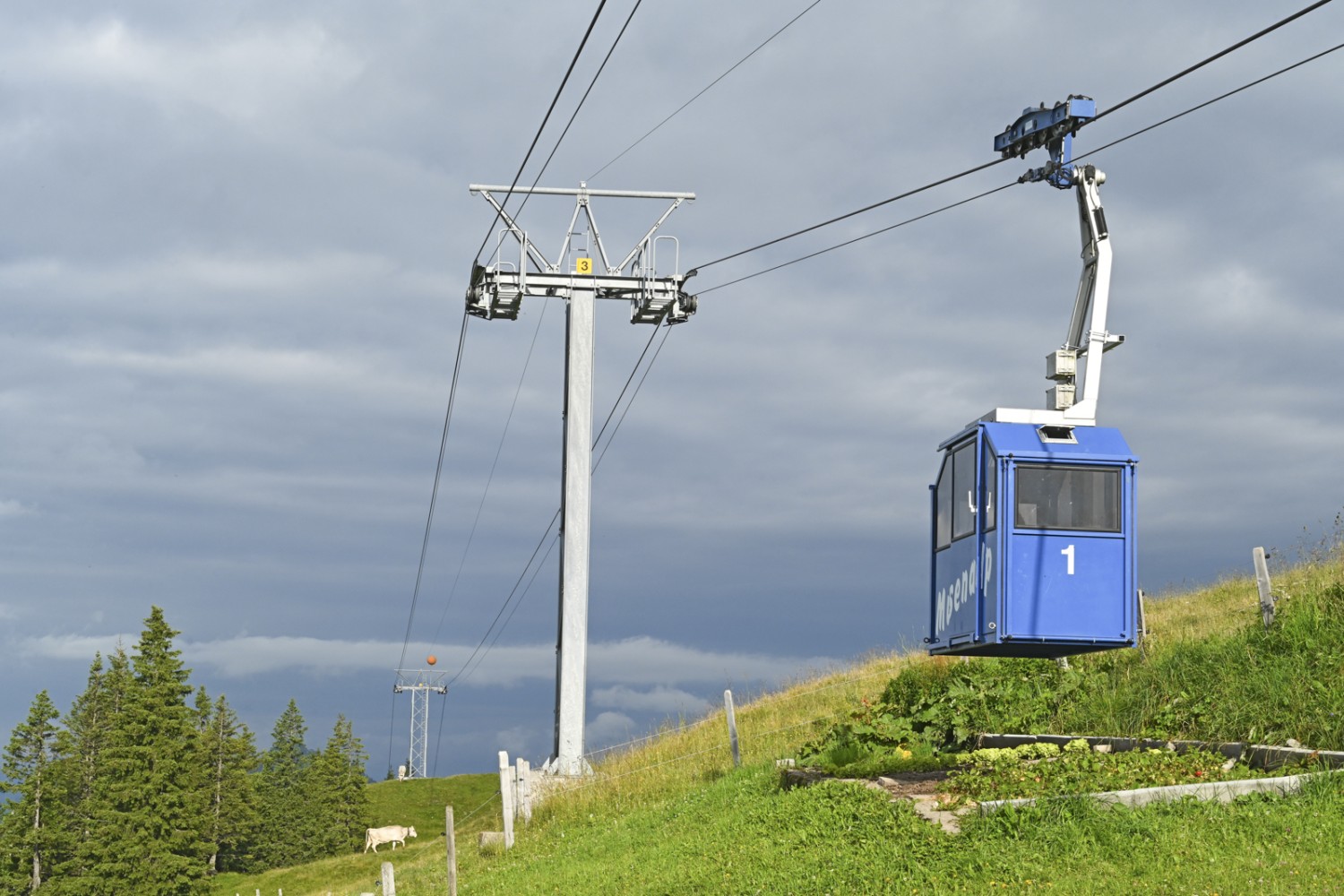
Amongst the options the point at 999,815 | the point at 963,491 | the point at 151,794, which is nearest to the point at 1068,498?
the point at 963,491

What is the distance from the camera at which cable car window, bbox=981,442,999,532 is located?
14.9 metres

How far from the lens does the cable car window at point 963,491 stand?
15.6 m

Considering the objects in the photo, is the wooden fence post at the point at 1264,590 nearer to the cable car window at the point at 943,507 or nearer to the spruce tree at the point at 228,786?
the cable car window at the point at 943,507

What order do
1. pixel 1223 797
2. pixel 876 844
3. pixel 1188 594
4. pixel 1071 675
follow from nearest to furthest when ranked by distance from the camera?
Answer: pixel 1223 797 → pixel 876 844 → pixel 1071 675 → pixel 1188 594

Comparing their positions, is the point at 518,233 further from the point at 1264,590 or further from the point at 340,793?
the point at 340,793

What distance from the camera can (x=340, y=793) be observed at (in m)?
98.9

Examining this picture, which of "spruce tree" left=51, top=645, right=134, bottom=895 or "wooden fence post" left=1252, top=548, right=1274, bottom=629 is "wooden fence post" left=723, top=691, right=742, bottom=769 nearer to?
"wooden fence post" left=1252, top=548, right=1274, bottom=629

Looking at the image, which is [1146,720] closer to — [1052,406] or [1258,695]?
[1258,695]

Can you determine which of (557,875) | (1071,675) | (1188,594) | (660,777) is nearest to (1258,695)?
(1071,675)

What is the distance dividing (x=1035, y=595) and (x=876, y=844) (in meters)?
3.17

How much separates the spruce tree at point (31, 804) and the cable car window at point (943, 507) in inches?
2669

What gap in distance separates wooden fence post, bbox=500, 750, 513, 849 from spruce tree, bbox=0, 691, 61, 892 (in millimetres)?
55618

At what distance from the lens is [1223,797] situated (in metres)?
12.7

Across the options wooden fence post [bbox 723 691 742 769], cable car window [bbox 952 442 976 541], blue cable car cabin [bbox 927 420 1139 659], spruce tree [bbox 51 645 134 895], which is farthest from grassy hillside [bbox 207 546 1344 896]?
spruce tree [bbox 51 645 134 895]
